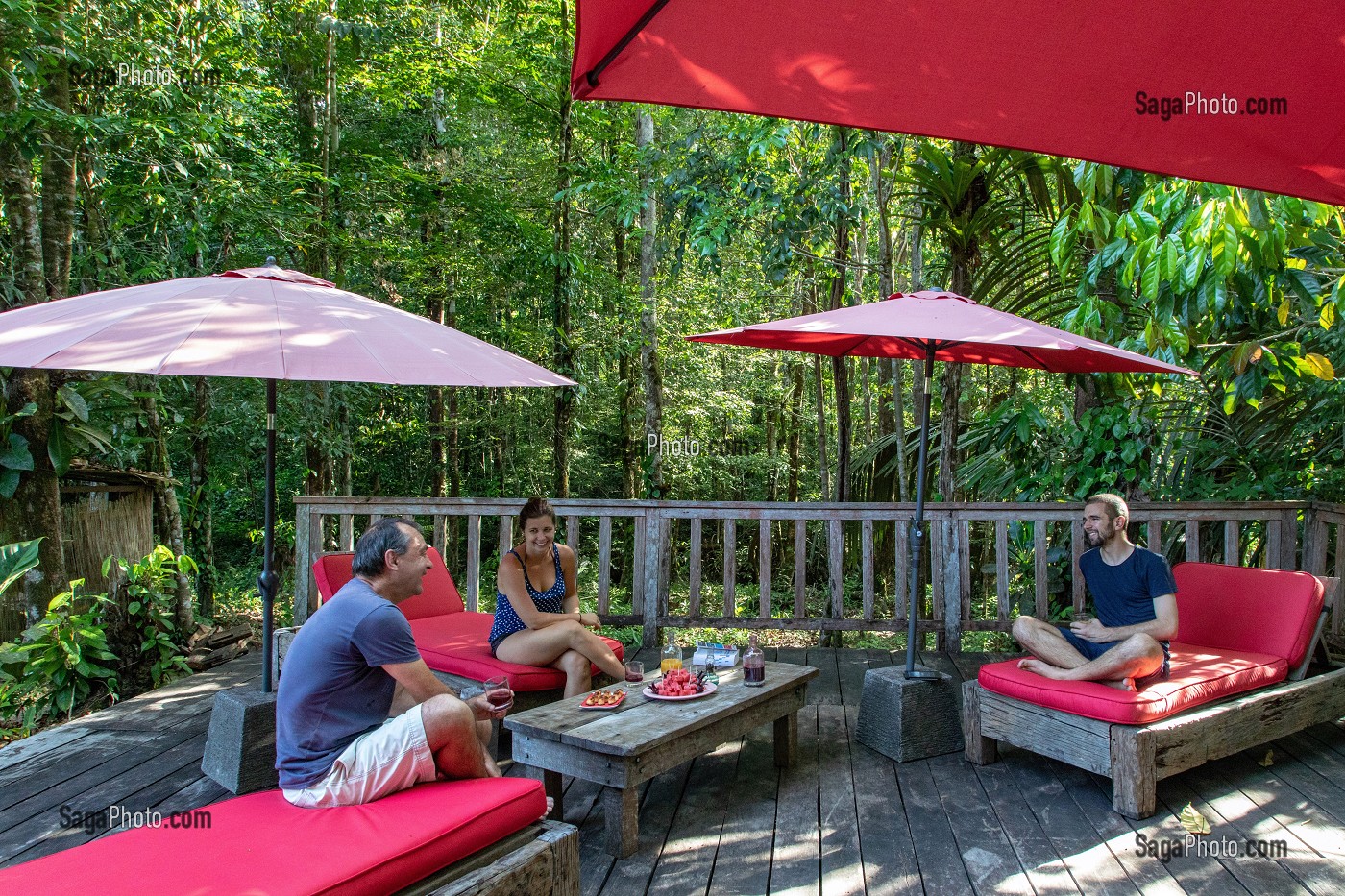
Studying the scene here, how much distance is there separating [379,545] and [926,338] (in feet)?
7.06

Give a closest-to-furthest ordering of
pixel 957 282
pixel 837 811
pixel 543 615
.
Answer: pixel 837 811 < pixel 543 615 < pixel 957 282

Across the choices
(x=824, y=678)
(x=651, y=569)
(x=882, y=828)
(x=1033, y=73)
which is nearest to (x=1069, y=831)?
(x=882, y=828)

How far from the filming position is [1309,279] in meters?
4.10

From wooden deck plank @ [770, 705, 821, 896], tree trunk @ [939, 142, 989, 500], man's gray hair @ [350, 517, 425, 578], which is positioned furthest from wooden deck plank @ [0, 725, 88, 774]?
tree trunk @ [939, 142, 989, 500]

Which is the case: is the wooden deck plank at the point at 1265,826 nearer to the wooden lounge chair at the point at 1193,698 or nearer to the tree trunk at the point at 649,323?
the wooden lounge chair at the point at 1193,698

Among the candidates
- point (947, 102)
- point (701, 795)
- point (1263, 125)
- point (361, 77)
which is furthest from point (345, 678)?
point (361, 77)

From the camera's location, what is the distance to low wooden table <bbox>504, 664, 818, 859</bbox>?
2.90 meters

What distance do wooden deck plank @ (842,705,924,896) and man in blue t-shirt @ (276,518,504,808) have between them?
1316 millimetres

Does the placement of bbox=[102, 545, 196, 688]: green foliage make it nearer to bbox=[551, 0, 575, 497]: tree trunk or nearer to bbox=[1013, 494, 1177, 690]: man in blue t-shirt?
bbox=[1013, 494, 1177, 690]: man in blue t-shirt

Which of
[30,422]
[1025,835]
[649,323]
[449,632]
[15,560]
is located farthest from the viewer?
[649,323]

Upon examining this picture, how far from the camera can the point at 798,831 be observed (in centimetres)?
312

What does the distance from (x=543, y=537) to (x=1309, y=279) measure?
12.3ft

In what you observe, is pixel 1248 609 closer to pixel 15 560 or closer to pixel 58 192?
pixel 15 560

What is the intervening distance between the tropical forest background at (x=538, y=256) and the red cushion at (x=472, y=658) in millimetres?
2216
